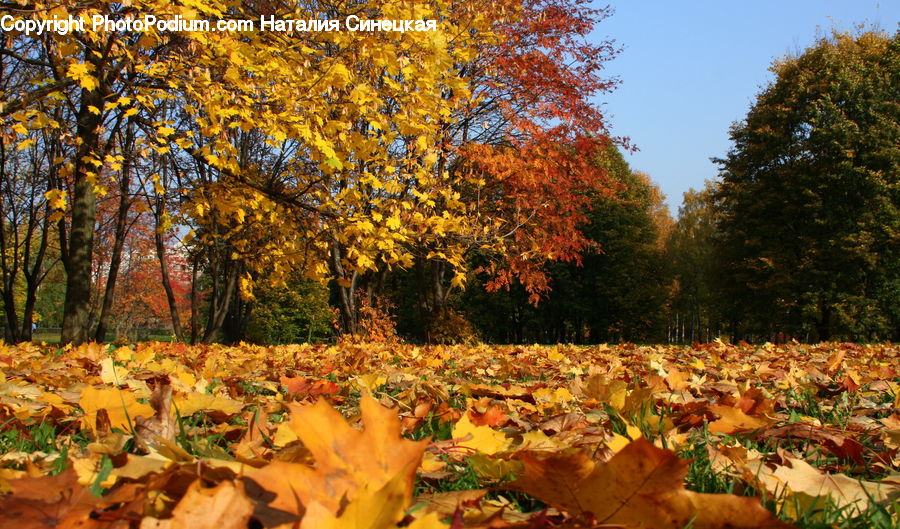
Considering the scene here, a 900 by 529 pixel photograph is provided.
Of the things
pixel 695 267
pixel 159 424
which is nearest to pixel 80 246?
pixel 159 424

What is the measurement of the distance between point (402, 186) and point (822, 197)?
1796 centimetres

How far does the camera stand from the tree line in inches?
190

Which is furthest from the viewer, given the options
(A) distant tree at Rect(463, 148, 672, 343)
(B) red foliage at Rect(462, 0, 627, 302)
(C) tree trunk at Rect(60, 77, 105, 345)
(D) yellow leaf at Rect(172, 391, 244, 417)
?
(A) distant tree at Rect(463, 148, 672, 343)

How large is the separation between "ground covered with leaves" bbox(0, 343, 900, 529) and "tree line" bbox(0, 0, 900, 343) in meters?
2.98

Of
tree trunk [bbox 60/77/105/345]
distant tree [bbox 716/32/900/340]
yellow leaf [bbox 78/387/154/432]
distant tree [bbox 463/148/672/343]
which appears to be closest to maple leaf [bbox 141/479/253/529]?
yellow leaf [bbox 78/387/154/432]

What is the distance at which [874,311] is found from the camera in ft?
58.6

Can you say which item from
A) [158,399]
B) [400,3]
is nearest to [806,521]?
[158,399]

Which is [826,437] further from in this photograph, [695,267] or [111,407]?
[695,267]

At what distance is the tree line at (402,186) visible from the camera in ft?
15.8

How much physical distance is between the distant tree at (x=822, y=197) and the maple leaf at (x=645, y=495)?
2028cm

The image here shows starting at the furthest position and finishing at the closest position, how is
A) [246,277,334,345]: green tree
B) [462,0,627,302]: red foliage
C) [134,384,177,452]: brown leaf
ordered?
[246,277,334,345]: green tree → [462,0,627,302]: red foliage → [134,384,177,452]: brown leaf

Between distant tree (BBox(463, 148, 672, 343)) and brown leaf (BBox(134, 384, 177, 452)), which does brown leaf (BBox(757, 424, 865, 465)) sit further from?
distant tree (BBox(463, 148, 672, 343))

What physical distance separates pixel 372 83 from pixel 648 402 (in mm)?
4624

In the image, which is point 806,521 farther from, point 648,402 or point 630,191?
point 630,191
